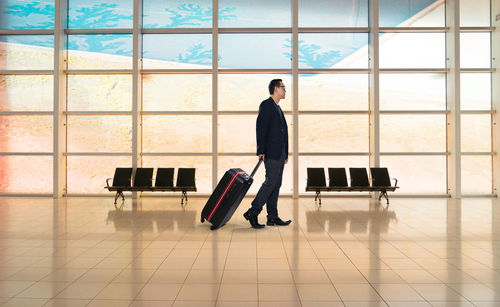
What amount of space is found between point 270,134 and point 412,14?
6795 millimetres

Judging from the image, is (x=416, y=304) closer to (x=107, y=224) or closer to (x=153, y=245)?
(x=153, y=245)

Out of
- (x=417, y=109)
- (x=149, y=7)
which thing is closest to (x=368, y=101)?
(x=417, y=109)

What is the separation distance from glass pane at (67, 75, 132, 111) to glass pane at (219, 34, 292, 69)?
253 centimetres

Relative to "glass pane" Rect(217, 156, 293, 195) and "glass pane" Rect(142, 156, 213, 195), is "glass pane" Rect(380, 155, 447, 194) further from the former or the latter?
"glass pane" Rect(142, 156, 213, 195)

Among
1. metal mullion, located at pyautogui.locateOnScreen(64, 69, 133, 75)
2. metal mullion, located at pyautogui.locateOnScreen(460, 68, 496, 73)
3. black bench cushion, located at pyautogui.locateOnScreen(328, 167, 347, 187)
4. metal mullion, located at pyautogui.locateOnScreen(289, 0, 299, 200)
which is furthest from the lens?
metal mullion, located at pyautogui.locateOnScreen(460, 68, 496, 73)

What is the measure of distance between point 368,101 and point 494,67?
3.22m

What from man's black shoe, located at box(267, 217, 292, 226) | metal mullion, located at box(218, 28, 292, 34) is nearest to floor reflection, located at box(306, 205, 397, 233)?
man's black shoe, located at box(267, 217, 292, 226)

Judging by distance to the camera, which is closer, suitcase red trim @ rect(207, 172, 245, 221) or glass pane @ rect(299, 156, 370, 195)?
suitcase red trim @ rect(207, 172, 245, 221)

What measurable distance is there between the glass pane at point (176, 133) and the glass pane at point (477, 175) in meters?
6.45

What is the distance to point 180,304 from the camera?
3273 mm

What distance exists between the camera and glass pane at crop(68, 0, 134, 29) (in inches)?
443

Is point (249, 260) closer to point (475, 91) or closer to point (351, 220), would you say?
point (351, 220)

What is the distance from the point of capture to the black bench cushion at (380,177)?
10094 mm

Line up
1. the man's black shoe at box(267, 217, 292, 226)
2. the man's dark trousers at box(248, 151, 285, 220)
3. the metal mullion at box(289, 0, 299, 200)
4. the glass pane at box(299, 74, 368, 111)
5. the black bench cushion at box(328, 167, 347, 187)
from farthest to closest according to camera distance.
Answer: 1. the glass pane at box(299, 74, 368, 111)
2. the metal mullion at box(289, 0, 299, 200)
3. the black bench cushion at box(328, 167, 347, 187)
4. the man's black shoe at box(267, 217, 292, 226)
5. the man's dark trousers at box(248, 151, 285, 220)
